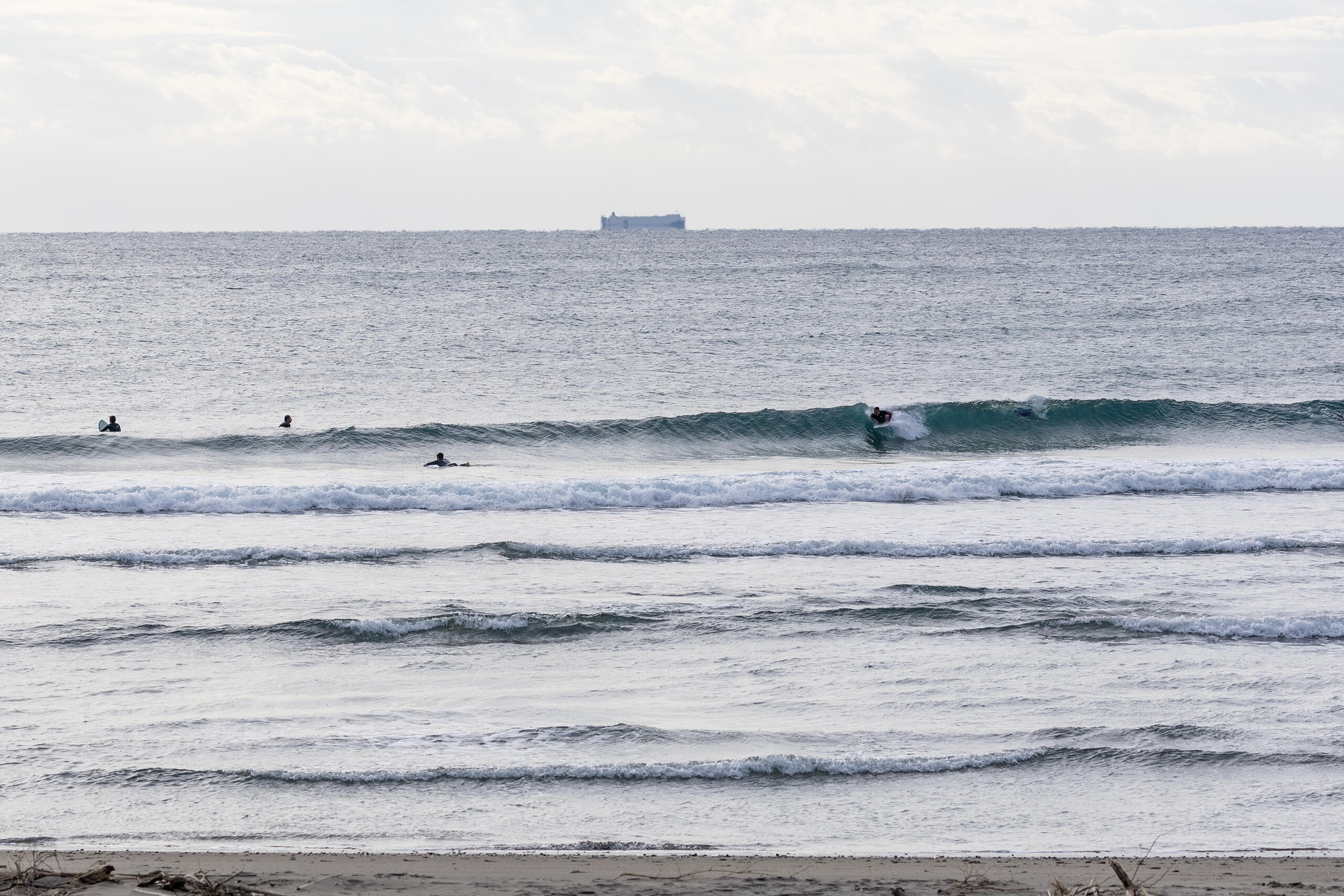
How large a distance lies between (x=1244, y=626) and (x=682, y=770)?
7137 millimetres

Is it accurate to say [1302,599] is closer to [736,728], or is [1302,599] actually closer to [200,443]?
[736,728]

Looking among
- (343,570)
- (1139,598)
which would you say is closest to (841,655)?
(1139,598)

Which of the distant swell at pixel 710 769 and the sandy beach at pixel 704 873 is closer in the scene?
the sandy beach at pixel 704 873

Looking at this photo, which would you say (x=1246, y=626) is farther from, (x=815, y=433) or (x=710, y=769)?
(x=815, y=433)

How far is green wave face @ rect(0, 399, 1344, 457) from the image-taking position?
25922 mm

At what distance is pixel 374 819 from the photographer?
8016 mm

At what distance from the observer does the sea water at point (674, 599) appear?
27.4ft

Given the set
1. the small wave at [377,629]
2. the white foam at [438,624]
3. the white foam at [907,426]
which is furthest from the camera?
the white foam at [907,426]

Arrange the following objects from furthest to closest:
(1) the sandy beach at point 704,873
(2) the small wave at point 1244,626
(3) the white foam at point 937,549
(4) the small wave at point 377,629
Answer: (3) the white foam at point 937,549 → (4) the small wave at point 377,629 → (2) the small wave at point 1244,626 → (1) the sandy beach at point 704,873

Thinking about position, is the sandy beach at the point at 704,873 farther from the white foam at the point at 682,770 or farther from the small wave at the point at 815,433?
the small wave at the point at 815,433

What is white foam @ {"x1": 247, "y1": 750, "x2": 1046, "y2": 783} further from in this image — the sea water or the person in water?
the person in water

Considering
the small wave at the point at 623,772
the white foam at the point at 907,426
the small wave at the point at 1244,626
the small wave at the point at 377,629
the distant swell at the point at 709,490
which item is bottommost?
the small wave at the point at 623,772

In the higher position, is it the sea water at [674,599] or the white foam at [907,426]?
the white foam at [907,426]

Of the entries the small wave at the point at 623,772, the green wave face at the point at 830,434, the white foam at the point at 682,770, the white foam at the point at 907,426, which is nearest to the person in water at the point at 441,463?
the green wave face at the point at 830,434
